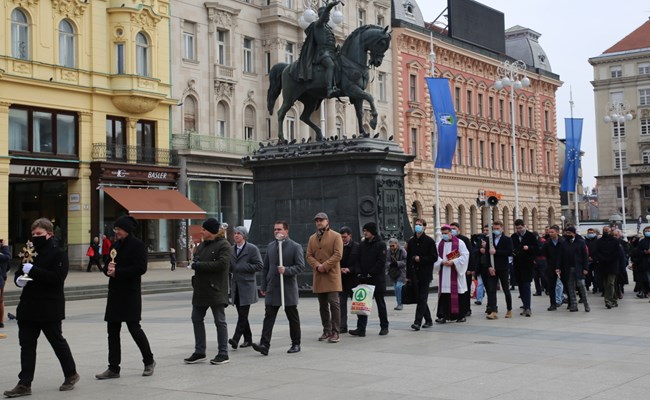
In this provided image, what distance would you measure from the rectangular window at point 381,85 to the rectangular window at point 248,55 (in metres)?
12.2

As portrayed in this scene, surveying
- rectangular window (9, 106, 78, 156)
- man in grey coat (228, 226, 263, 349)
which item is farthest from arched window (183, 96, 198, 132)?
man in grey coat (228, 226, 263, 349)

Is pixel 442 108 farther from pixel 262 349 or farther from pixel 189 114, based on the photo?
pixel 262 349

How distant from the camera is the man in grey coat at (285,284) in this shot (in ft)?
41.5

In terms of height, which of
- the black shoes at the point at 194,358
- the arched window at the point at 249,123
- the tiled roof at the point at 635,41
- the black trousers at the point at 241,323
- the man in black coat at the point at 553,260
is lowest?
the black shoes at the point at 194,358

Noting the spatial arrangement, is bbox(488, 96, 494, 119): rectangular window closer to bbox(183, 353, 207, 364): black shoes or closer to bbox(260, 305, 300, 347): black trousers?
bbox(260, 305, 300, 347): black trousers

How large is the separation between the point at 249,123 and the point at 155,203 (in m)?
9.90

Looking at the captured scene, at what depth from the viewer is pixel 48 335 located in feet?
32.6

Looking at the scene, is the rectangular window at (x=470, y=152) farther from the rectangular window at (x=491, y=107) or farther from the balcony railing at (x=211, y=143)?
the balcony railing at (x=211, y=143)

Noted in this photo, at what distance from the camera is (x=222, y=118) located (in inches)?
1871

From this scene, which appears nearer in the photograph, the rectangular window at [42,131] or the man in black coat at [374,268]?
the man in black coat at [374,268]

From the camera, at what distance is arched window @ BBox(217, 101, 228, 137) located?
47.3 metres

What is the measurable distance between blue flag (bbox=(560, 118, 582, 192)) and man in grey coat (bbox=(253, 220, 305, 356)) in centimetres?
3989

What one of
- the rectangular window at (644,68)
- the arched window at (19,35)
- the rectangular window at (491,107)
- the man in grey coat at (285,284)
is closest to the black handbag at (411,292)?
the man in grey coat at (285,284)

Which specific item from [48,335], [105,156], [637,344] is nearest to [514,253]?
[637,344]
